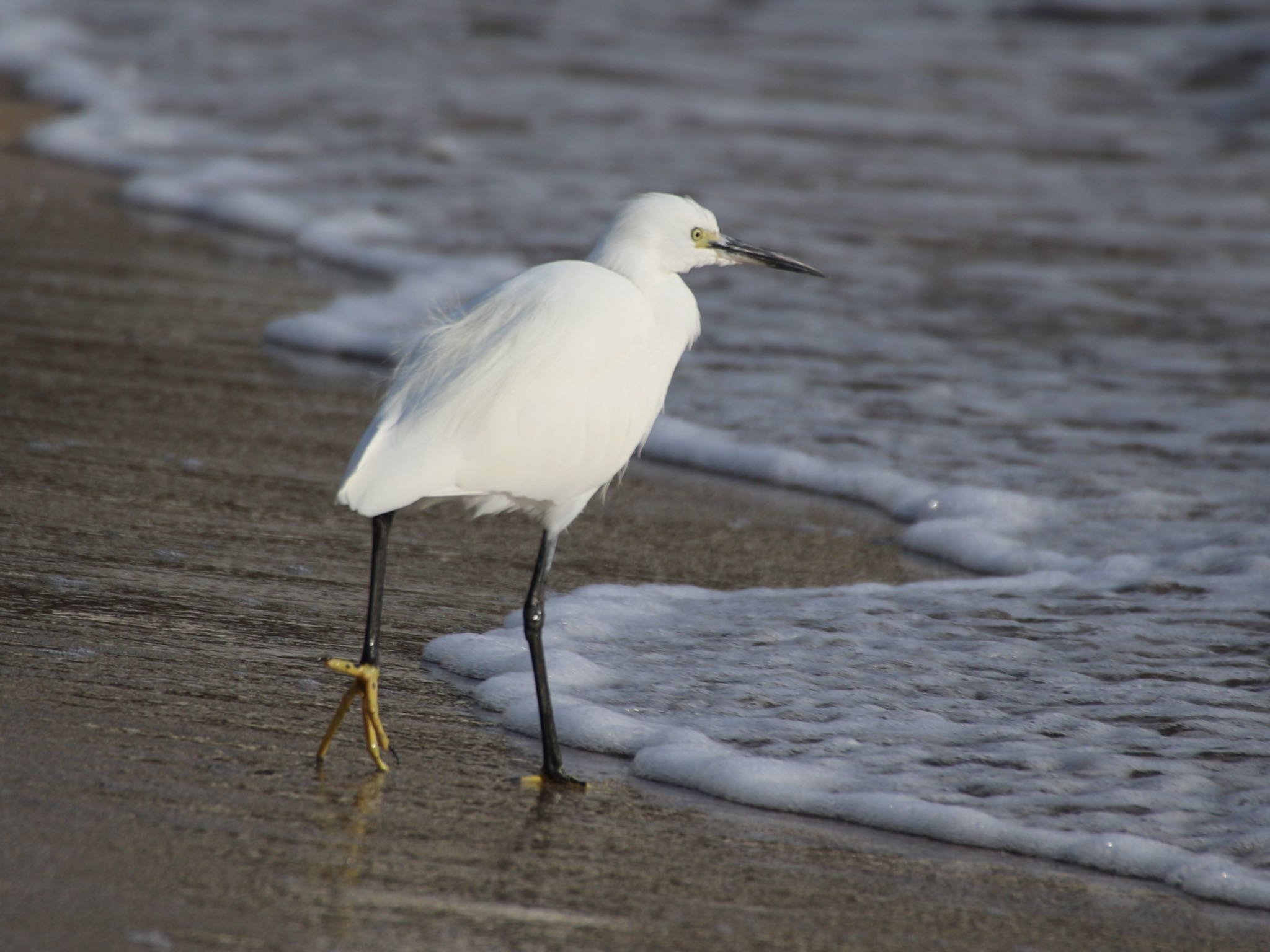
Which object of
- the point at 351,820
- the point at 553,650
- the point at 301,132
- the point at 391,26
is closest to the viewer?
the point at 351,820

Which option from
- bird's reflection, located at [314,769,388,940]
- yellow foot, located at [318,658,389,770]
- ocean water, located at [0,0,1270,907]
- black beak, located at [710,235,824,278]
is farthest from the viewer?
black beak, located at [710,235,824,278]

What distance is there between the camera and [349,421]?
210 inches

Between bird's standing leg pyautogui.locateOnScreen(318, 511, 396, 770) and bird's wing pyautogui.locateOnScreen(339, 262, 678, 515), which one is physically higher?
bird's wing pyautogui.locateOnScreen(339, 262, 678, 515)

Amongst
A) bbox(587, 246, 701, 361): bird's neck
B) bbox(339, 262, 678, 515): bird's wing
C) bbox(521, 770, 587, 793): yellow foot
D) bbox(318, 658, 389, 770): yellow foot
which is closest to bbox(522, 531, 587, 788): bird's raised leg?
bbox(521, 770, 587, 793): yellow foot

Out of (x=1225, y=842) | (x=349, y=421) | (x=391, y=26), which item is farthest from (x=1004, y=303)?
(x=391, y=26)

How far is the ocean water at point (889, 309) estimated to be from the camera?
3.25 m

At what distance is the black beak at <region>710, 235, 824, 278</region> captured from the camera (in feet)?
11.1

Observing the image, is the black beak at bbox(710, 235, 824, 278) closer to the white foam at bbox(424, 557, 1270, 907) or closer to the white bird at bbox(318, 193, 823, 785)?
the white bird at bbox(318, 193, 823, 785)

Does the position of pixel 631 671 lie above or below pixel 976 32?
below

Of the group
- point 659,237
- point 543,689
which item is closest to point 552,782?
point 543,689

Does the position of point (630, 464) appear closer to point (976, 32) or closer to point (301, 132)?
point (301, 132)

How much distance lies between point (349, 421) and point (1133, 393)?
9.68ft

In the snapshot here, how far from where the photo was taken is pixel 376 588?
113 inches

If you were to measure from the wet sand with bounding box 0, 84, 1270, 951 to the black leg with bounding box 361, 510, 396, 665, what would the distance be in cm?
21
